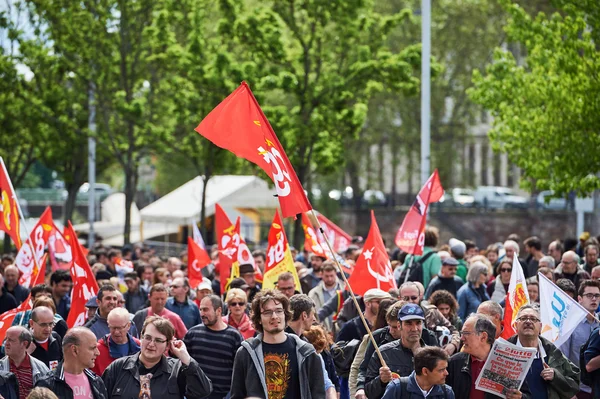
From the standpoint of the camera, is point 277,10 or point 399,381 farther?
point 277,10

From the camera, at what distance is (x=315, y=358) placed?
7594 millimetres

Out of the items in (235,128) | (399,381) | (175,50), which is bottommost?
(399,381)

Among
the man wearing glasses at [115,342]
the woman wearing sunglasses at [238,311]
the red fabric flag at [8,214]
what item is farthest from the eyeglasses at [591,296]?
the red fabric flag at [8,214]

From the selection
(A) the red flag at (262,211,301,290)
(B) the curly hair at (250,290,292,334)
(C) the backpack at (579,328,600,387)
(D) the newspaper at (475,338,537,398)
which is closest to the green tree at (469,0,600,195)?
(A) the red flag at (262,211,301,290)

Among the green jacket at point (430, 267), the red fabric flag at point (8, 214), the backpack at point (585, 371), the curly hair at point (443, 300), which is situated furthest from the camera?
the green jacket at point (430, 267)

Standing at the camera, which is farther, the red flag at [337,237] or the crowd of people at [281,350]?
the red flag at [337,237]

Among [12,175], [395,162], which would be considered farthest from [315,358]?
[395,162]

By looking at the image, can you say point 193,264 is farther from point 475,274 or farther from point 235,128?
point 235,128

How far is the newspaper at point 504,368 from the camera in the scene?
25.1 feet

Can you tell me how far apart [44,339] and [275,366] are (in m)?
2.78

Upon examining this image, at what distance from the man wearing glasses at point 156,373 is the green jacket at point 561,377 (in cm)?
243

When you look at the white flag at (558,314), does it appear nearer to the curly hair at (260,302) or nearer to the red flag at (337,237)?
the curly hair at (260,302)

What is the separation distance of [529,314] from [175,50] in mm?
20067

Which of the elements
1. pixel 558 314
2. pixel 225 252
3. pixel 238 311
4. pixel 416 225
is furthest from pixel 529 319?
pixel 225 252
